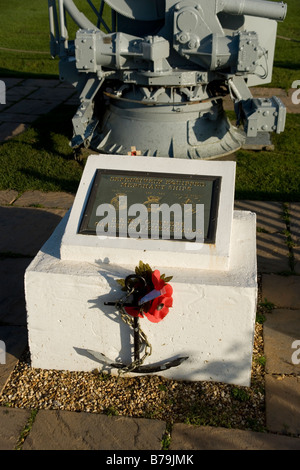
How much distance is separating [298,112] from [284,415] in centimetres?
709

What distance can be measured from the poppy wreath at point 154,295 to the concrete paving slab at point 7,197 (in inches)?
130

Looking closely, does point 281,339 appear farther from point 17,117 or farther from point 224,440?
point 17,117

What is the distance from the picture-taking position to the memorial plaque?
3801mm

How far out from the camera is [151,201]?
3.94 metres

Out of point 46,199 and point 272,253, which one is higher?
point 272,253

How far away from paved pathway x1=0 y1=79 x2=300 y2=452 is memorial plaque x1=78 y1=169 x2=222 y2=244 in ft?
3.63

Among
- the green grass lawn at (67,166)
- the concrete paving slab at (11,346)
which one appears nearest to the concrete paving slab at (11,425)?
the concrete paving slab at (11,346)

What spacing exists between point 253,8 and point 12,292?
426 centimetres

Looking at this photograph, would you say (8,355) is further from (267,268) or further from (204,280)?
(267,268)

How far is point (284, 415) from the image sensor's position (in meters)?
3.61

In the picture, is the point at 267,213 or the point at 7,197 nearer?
the point at 267,213

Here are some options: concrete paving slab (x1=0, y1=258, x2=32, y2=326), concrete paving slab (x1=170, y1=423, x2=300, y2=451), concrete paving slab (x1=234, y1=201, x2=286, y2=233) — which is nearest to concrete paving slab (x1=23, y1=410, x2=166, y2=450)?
concrete paving slab (x1=170, y1=423, x2=300, y2=451)

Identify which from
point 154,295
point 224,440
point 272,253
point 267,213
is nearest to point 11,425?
point 154,295
